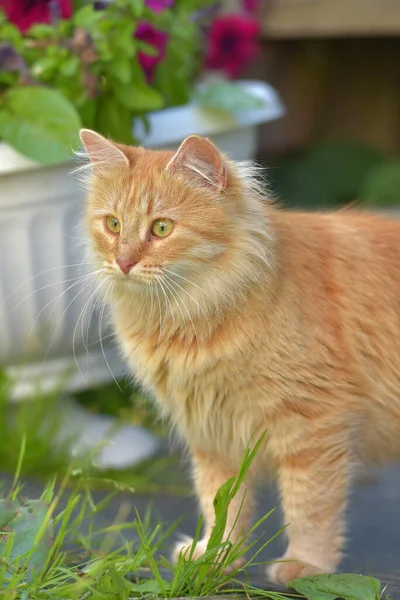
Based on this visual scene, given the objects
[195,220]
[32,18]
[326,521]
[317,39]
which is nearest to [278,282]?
[195,220]

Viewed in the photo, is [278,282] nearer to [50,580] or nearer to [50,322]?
[50,580]

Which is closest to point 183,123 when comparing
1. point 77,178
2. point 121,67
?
point 121,67

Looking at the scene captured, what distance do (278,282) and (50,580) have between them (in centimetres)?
79

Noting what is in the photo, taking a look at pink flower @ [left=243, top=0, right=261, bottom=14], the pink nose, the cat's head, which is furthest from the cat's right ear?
pink flower @ [left=243, top=0, right=261, bottom=14]

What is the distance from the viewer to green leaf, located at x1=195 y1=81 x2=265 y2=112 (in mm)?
3092

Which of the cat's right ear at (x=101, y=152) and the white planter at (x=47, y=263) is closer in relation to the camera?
the cat's right ear at (x=101, y=152)

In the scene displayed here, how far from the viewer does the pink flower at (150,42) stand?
290 cm

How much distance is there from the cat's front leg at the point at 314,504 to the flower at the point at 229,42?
6.01 ft

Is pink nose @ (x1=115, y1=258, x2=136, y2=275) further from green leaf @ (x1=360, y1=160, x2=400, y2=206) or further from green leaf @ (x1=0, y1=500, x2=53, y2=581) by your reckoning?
green leaf @ (x1=360, y1=160, x2=400, y2=206)

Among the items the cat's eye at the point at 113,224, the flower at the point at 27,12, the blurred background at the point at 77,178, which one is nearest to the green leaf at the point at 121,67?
the blurred background at the point at 77,178

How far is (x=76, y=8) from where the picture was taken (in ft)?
9.86

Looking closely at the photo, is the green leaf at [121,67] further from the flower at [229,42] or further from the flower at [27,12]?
the flower at [229,42]

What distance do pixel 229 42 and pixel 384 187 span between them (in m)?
1.19

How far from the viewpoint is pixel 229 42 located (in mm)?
3443
